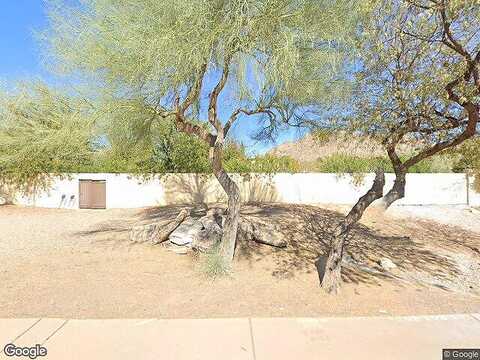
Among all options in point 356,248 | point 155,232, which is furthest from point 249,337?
point 356,248

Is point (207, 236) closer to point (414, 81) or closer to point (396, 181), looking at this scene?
point (396, 181)

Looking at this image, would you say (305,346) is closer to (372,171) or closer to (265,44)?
(265,44)

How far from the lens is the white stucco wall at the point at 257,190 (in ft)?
53.2

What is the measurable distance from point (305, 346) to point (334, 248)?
2.54m

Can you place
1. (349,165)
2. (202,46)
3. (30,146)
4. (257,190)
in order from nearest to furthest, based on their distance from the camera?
(202,46) → (30,146) → (257,190) → (349,165)

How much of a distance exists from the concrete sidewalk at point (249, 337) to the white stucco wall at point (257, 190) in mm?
12563

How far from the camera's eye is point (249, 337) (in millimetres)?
3631

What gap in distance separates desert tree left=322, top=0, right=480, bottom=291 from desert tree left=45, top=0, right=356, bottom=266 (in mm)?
625

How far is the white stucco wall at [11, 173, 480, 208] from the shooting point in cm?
1620

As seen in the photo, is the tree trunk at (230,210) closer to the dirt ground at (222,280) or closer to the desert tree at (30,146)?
the dirt ground at (222,280)

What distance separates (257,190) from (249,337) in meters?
13.3

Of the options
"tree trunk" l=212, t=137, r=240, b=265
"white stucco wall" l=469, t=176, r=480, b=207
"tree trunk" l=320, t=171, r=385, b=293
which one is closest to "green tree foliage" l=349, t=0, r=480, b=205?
"tree trunk" l=320, t=171, r=385, b=293

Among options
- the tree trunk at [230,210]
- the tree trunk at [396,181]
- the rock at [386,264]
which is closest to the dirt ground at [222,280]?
the rock at [386,264]

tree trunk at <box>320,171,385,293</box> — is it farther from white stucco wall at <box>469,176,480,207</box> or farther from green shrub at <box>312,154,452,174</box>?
white stucco wall at <box>469,176,480,207</box>
